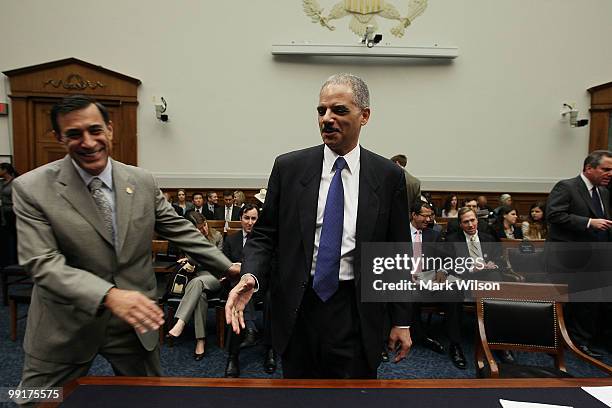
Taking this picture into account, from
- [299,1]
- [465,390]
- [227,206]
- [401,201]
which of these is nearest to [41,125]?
[227,206]

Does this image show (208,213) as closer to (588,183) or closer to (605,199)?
(588,183)

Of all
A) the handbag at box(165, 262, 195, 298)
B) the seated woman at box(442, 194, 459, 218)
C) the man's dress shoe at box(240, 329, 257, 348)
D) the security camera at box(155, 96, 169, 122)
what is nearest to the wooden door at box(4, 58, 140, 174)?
the security camera at box(155, 96, 169, 122)

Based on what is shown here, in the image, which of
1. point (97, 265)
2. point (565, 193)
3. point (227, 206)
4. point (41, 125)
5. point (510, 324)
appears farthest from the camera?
point (41, 125)

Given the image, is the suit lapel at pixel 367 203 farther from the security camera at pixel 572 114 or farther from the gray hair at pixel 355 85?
the security camera at pixel 572 114

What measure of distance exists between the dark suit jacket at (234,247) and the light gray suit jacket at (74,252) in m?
2.39

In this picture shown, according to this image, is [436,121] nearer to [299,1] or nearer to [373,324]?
[299,1]

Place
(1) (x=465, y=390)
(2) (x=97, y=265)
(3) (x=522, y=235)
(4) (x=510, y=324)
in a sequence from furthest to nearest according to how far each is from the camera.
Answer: (3) (x=522, y=235) → (4) (x=510, y=324) → (2) (x=97, y=265) → (1) (x=465, y=390)

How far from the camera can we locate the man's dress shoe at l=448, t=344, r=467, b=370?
338cm

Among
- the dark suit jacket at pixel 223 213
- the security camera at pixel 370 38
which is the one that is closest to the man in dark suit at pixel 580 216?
the dark suit jacket at pixel 223 213

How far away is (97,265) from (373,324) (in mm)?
1075

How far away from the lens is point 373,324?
159 cm

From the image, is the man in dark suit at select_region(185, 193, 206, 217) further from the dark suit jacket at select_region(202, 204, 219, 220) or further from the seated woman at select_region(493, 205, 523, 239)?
the seated woman at select_region(493, 205, 523, 239)

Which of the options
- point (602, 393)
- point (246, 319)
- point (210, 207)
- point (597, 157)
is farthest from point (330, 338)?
point (210, 207)

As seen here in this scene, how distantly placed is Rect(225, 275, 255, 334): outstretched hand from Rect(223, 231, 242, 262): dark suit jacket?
2.57 meters
